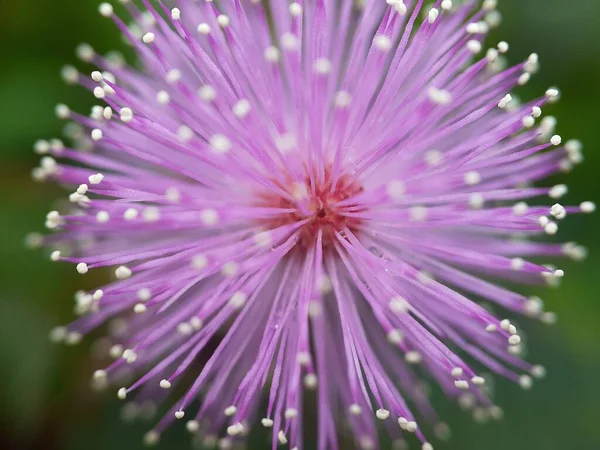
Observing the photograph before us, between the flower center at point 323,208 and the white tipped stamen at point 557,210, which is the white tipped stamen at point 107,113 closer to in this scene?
the flower center at point 323,208

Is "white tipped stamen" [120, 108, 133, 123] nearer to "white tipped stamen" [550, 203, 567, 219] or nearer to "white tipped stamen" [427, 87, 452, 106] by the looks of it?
"white tipped stamen" [427, 87, 452, 106]

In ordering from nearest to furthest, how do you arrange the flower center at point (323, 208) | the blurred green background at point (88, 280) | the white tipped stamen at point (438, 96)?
the white tipped stamen at point (438, 96)
the flower center at point (323, 208)
the blurred green background at point (88, 280)

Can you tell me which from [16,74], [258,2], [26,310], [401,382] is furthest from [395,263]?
[16,74]

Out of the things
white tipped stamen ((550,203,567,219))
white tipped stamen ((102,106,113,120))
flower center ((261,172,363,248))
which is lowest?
white tipped stamen ((550,203,567,219))

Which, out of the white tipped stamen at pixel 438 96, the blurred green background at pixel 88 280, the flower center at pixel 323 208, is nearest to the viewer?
the white tipped stamen at pixel 438 96

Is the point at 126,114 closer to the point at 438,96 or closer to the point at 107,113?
the point at 107,113

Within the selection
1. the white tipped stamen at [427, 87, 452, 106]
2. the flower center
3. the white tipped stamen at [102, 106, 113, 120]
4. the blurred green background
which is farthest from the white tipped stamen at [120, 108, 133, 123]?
the blurred green background

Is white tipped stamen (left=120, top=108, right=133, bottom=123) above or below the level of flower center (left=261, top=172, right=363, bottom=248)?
above

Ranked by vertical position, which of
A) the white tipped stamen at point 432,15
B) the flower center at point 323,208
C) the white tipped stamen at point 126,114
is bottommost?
the flower center at point 323,208

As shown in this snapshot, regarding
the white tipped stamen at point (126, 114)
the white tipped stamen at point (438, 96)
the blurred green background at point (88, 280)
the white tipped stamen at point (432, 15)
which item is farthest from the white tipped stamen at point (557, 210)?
the white tipped stamen at point (126, 114)

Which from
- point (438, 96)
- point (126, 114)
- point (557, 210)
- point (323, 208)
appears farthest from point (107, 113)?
point (557, 210)
